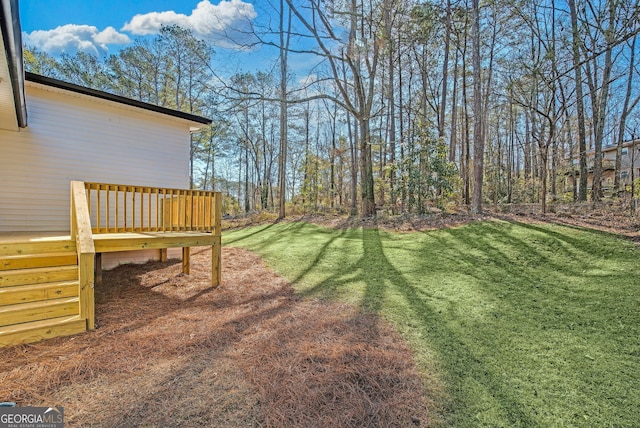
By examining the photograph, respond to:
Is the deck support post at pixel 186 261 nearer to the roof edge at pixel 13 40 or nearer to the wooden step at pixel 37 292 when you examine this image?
the wooden step at pixel 37 292

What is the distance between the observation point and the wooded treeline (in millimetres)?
8359

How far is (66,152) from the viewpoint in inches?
229

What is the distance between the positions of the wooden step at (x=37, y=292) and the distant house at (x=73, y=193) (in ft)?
0.03

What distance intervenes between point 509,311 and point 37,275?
5962 millimetres

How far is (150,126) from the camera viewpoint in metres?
6.75

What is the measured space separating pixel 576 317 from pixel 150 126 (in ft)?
27.9

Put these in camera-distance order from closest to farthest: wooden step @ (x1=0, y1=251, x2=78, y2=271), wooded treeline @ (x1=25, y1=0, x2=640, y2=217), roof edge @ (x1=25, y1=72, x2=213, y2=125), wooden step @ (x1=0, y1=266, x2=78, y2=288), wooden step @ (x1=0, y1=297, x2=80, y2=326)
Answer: wooden step @ (x1=0, y1=297, x2=80, y2=326), wooden step @ (x1=0, y1=266, x2=78, y2=288), wooden step @ (x1=0, y1=251, x2=78, y2=271), roof edge @ (x1=25, y1=72, x2=213, y2=125), wooded treeline @ (x1=25, y1=0, x2=640, y2=217)

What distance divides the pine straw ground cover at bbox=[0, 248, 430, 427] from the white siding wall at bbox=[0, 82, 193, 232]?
3.07 m

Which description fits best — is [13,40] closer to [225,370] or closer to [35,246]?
[35,246]

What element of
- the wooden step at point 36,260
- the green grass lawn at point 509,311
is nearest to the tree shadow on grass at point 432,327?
the green grass lawn at point 509,311

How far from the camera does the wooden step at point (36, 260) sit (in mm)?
3484

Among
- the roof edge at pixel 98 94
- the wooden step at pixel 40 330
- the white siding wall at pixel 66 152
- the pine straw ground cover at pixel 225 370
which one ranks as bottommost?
the pine straw ground cover at pixel 225 370

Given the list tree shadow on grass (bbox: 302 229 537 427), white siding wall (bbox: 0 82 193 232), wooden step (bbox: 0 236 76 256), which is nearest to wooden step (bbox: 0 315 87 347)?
wooden step (bbox: 0 236 76 256)

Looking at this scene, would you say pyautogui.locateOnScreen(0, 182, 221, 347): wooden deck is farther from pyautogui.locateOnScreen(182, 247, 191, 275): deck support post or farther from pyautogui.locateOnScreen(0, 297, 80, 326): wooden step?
pyautogui.locateOnScreen(182, 247, 191, 275): deck support post
